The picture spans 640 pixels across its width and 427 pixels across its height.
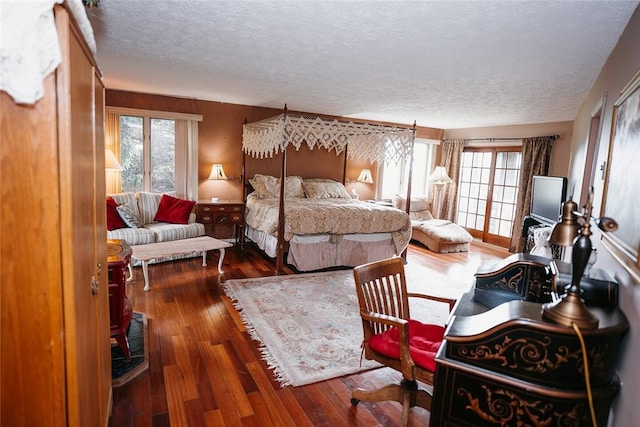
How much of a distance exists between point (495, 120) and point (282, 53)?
4478 millimetres

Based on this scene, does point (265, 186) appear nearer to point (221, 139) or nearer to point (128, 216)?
point (221, 139)

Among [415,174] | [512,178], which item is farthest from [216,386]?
[415,174]

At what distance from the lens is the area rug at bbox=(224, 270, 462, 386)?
2.66 meters

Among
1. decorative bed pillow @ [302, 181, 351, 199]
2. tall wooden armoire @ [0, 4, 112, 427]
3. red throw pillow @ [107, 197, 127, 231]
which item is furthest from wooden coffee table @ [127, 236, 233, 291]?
tall wooden armoire @ [0, 4, 112, 427]

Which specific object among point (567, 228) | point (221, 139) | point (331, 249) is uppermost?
point (221, 139)

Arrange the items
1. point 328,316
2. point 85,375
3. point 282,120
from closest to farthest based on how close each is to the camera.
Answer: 1. point 85,375
2. point 328,316
3. point 282,120

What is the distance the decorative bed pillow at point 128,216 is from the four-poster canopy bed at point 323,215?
1.51 m

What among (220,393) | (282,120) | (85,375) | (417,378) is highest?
(282,120)

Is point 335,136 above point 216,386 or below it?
above

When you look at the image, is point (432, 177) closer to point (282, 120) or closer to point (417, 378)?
point (282, 120)

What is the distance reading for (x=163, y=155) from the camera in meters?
5.64

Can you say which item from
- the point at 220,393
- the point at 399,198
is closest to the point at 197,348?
the point at 220,393

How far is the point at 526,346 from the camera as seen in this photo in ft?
4.01

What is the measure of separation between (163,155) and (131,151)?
0.43 m
